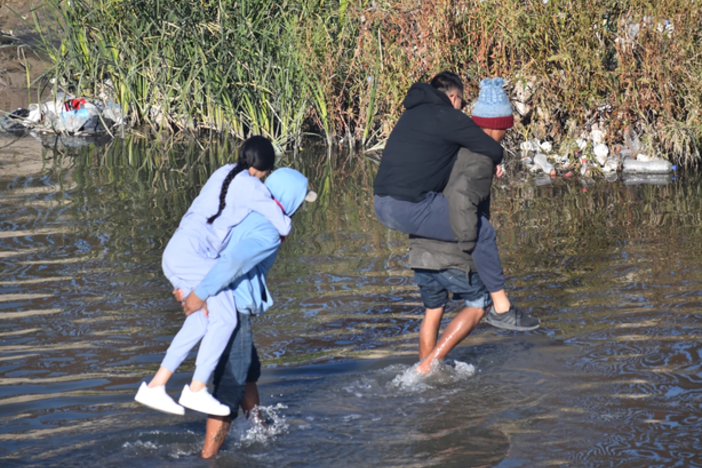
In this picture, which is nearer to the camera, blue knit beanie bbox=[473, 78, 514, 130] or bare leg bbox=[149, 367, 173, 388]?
bare leg bbox=[149, 367, 173, 388]

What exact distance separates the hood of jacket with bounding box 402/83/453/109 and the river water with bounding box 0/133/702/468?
1.51m

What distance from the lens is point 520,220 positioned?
775 centimetres

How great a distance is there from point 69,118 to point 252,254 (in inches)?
376

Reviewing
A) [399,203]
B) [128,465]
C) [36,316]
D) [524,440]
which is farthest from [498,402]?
[36,316]

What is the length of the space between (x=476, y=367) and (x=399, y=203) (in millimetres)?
1193

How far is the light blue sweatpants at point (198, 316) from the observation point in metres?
3.49

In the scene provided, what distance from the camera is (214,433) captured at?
3678 millimetres

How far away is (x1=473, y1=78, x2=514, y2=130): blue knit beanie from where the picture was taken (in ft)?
14.1

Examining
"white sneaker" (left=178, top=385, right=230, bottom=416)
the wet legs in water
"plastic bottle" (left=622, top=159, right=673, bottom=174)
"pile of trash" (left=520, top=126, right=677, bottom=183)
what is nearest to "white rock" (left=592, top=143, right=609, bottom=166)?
"pile of trash" (left=520, top=126, right=677, bottom=183)

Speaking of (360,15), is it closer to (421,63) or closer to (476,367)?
(421,63)

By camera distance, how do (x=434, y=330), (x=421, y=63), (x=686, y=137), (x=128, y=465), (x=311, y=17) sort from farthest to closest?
(x=311, y=17), (x=421, y=63), (x=686, y=137), (x=434, y=330), (x=128, y=465)

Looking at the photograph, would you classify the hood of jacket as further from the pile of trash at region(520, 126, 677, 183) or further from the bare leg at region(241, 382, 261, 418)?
the pile of trash at region(520, 126, 677, 183)

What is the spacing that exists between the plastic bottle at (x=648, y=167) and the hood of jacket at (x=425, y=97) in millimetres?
6005

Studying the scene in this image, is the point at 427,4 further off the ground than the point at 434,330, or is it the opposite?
the point at 427,4
